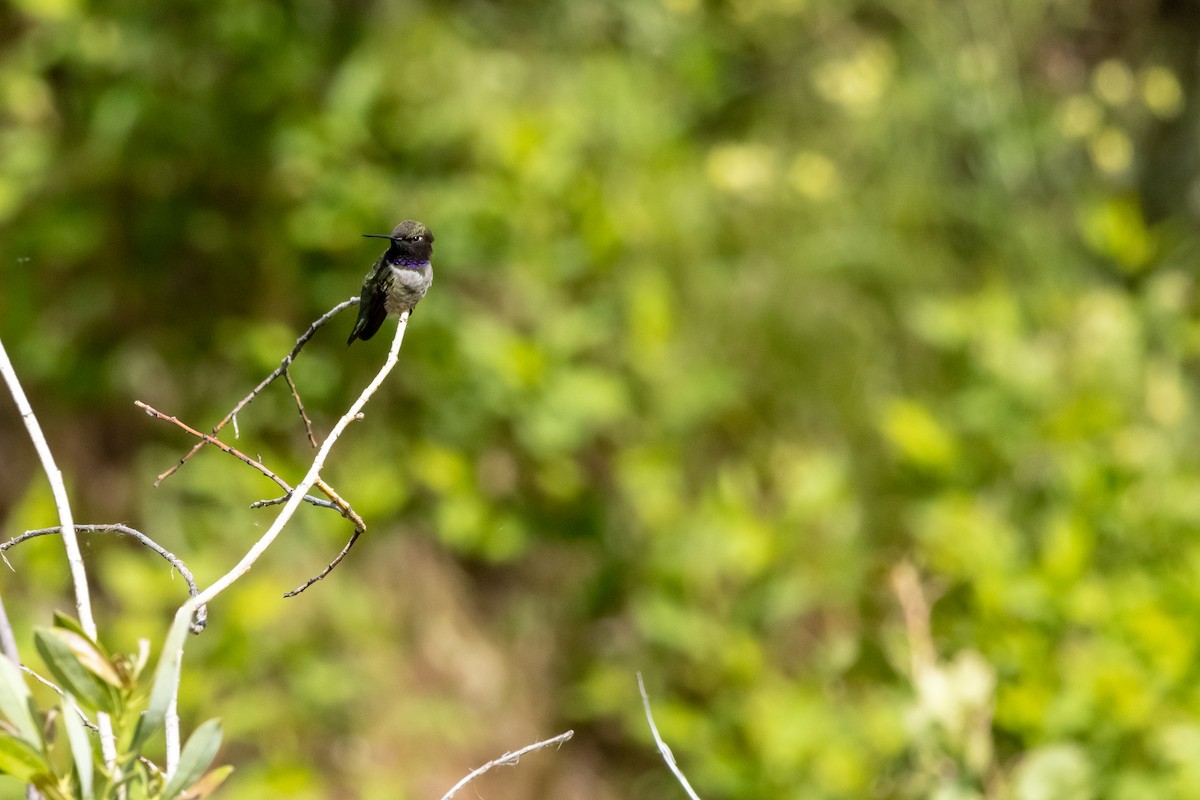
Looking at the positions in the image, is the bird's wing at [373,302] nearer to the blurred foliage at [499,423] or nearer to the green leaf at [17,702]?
the green leaf at [17,702]

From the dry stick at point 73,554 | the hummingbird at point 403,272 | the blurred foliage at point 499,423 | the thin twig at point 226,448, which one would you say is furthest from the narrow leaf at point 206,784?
the blurred foliage at point 499,423

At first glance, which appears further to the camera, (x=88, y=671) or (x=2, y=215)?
(x=2, y=215)

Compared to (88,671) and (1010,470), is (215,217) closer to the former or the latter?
(1010,470)

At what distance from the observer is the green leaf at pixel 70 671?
0.61 meters

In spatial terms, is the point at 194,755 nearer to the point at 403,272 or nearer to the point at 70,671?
the point at 70,671

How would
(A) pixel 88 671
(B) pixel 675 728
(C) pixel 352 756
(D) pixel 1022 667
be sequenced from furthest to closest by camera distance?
1. (C) pixel 352 756
2. (B) pixel 675 728
3. (D) pixel 1022 667
4. (A) pixel 88 671

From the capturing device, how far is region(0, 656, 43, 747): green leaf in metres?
0.60

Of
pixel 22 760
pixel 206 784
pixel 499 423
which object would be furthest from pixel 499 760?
pixel 499 423

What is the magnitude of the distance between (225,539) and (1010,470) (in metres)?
1.88

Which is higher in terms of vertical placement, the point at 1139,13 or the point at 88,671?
the point at 1139,13

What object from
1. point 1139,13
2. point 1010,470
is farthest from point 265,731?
point 1139,13

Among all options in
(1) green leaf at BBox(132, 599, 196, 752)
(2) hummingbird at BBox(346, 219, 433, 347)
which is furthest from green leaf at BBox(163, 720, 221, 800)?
(2) hummingbird at BBox(346, 219, 433, 347)

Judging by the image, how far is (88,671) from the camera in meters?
0.66

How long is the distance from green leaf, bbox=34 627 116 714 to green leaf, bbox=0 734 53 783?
0.03 metres
